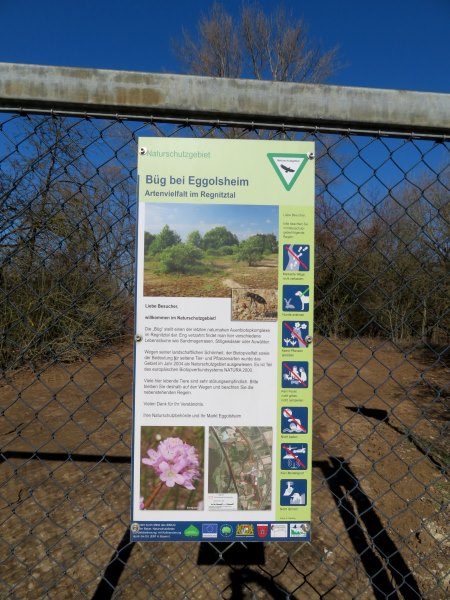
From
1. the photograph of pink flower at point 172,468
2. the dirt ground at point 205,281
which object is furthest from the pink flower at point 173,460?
the dirt ground at point 205,281

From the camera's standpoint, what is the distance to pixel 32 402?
21.6ft

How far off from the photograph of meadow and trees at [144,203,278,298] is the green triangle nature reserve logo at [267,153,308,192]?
0.11 meters

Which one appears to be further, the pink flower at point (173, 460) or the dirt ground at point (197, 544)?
the dirt ground at point (197, 544)

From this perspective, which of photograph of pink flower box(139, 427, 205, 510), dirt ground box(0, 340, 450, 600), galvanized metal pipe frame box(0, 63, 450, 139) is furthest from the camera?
dirt ground box(0, 340, 450, 600)

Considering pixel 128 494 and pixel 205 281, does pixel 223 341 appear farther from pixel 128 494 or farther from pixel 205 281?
pixel 128 494

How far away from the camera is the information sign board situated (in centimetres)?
130

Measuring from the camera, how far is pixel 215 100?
128 centimetres

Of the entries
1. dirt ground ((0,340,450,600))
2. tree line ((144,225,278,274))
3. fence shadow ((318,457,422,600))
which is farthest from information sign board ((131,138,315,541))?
fence shadow ((318,457,422,600))

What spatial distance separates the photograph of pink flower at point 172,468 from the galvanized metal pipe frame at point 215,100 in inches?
38.3

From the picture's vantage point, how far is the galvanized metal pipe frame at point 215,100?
49.5 inches

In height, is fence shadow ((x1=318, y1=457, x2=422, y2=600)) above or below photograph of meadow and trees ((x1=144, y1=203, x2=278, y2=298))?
below

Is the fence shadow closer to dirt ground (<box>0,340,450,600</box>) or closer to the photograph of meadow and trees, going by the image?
dirt ground (<box>0,340,450,600</box>)

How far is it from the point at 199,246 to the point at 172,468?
2.30ft

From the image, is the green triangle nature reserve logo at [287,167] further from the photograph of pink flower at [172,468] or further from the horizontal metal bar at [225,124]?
the photograph of pink flower at [172,468]
